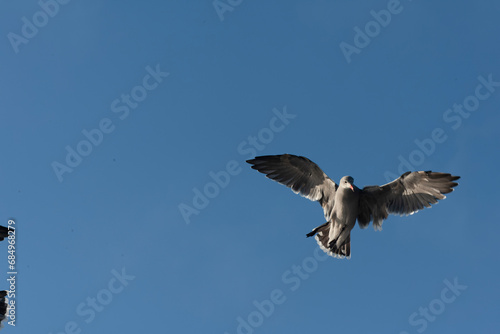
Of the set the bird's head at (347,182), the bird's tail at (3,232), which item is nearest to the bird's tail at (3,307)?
the bird's tail at (3,232)

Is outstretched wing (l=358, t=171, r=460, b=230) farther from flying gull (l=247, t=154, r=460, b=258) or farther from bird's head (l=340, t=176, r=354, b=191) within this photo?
bird's head (l=340, t=176, r=354, b=191)

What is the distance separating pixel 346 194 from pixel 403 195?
6.89 feet

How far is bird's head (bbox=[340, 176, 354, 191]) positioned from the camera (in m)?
19.4

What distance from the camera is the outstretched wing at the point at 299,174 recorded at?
2044cm

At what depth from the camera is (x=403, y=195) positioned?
65.8 ft

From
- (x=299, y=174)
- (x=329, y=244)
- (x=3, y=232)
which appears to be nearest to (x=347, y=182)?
(x=299, y=174)

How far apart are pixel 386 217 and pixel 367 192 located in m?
1.12

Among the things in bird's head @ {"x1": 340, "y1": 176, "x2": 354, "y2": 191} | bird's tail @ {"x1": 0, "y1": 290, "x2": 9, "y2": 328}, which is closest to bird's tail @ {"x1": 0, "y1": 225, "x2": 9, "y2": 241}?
bird's tail @ {"x1": 0, "y1": 290, "x2": 9, "y2": 328}

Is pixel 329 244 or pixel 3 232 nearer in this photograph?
pixel 3 232

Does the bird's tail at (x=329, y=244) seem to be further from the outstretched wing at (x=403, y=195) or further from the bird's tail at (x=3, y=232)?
the bird's tail at (x=3, y=232)

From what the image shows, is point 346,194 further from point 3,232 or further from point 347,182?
point 3,232

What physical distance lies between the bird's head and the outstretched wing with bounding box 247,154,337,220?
0.68 metres

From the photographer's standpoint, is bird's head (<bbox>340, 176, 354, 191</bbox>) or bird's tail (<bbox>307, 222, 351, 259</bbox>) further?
bird's tail (<bbox>307, 222, 351, 259</bbox>)

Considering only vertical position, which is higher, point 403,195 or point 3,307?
point 3,307
